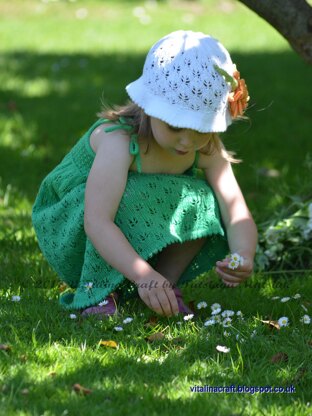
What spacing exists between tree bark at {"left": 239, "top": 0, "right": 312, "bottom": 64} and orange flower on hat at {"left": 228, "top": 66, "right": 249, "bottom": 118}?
3.69 feet

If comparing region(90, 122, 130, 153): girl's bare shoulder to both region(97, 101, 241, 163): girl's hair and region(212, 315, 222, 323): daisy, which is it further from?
region(212, 315, 222, 323): daisy

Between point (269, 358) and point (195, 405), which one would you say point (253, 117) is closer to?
point (269, 358)

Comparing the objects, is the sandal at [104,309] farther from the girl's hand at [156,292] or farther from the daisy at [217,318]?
the daisy at [217,318]

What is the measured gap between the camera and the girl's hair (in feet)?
11.8

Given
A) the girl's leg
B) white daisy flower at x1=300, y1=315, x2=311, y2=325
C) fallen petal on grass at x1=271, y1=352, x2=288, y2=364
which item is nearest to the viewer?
fallen petal on grass at x1=271, y1=352, x2=288, y2=364

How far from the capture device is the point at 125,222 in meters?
3.66

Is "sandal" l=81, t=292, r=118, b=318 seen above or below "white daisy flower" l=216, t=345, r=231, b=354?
below

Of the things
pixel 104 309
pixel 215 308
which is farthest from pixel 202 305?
pixel 104 309

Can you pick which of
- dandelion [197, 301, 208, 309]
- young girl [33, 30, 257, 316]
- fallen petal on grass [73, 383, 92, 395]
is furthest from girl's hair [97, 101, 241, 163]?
fallen petal on grass [73, 383, 92, 395]

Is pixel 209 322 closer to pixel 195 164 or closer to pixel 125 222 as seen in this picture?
pixel 125 222

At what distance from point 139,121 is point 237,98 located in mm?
425

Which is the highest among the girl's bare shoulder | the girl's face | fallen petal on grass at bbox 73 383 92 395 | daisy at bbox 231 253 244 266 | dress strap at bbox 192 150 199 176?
the girl's face

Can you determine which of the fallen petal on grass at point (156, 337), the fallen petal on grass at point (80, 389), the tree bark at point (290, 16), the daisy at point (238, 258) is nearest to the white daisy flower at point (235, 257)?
Result: the daisy at point (238, 258)

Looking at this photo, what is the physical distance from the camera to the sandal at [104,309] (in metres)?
3.59
